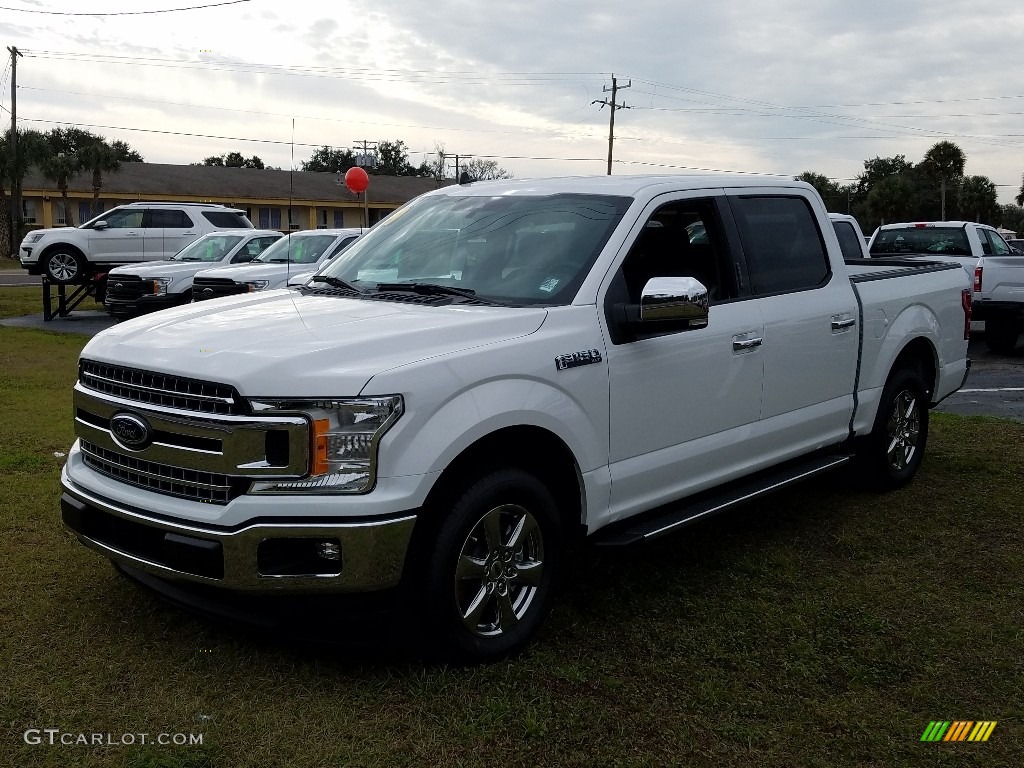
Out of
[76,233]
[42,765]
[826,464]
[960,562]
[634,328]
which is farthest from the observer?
[76,233]

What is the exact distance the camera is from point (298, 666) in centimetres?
390

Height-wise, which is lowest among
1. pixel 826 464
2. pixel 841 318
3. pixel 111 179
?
pixel 826 464

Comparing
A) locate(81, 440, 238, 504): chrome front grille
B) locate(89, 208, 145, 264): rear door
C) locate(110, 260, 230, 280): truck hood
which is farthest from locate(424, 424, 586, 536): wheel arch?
locate(89, 208, 145, 264): rear door

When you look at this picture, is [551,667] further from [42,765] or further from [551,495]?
[42,765]

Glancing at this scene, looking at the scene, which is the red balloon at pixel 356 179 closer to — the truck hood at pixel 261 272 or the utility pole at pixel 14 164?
the truck hood at pixel 261 272

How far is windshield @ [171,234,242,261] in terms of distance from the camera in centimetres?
1838

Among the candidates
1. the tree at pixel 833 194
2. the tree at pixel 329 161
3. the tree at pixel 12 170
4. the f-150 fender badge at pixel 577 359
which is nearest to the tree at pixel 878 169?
the tree at pixel 833 194

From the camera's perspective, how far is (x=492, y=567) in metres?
3.86

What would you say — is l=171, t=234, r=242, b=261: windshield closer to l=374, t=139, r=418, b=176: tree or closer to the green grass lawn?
the green grass lawn

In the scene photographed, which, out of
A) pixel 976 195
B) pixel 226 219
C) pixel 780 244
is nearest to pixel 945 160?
pixel 976 195

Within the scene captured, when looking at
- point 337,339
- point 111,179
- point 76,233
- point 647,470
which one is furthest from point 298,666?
point 111,179

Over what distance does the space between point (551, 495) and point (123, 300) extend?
13830mm

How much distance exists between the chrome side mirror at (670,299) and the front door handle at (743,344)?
2.40 ft

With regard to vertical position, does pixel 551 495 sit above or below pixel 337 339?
below
